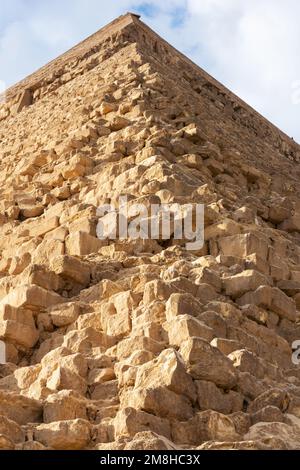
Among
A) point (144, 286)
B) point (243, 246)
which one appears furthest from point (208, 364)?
point (243, 246)

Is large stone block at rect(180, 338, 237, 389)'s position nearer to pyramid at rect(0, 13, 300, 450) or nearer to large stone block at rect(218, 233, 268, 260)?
pyramid at rect(0, 13, 300, 450)

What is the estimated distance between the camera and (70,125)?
465 inches

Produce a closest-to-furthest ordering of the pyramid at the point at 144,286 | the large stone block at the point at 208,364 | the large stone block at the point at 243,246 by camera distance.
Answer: the pyramid at the point at 144,286
the large stone block at the point at 208,364
the large stone block at the point at 243,246

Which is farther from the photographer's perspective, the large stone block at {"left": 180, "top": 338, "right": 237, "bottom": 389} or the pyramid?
the large stone block at {"left": 180, "top": 338, "right": 237, "bottom": 389}

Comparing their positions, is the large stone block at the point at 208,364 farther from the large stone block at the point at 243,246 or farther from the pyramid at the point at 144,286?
the large stone block at the point at 243,246

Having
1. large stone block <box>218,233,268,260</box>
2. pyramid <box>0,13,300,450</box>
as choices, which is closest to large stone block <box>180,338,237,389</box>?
pyramid <box>0,13,300,450</box>

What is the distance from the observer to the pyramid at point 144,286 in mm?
5141

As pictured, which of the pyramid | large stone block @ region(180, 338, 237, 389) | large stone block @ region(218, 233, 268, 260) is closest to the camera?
the pyramid

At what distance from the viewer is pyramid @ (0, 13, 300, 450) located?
16.9ft

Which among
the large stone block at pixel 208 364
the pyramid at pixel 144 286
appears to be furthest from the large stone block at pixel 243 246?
the large stone block at pixel 208 364

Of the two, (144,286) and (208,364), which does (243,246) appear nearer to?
(144,286)

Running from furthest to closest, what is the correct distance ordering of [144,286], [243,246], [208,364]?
1. [243,246]
2. [144,286]
3. [208,364]

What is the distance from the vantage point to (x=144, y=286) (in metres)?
6.54

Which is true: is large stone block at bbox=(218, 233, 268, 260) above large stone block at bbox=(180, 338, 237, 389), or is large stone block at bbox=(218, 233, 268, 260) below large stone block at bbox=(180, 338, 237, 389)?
above
